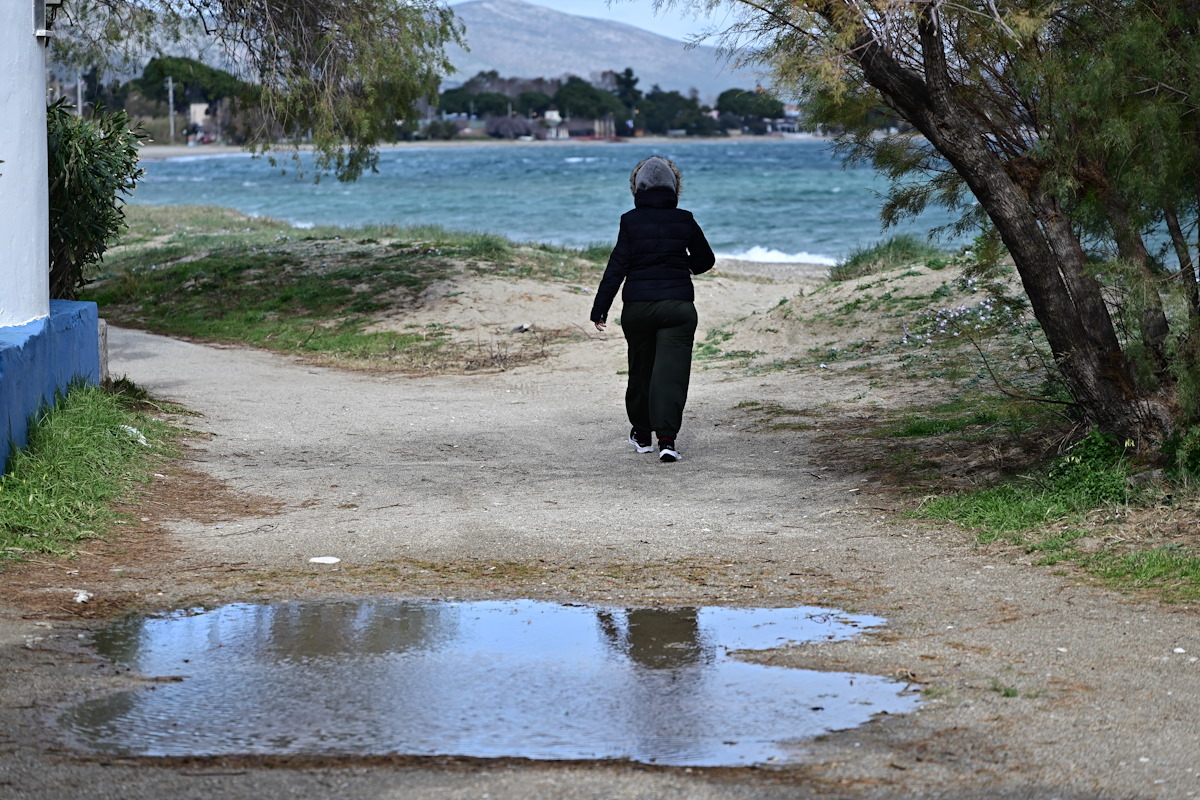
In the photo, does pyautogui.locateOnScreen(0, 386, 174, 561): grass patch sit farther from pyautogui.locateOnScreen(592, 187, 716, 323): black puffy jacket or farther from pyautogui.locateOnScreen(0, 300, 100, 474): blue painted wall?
pyautogui.locateOnScreen(592, 187, 716, 323): black puffy jacket

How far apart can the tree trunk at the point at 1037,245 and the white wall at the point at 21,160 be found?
4.59m

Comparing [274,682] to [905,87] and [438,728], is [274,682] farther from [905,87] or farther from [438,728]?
[905,87]

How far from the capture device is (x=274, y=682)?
4.29m

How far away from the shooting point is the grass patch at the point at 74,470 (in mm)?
6211

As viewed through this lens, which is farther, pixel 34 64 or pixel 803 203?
pixel 803 203

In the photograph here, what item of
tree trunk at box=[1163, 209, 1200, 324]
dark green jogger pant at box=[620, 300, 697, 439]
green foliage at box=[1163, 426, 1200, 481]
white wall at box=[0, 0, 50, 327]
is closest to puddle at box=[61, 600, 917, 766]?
green foliage at box=[1163, 426, 1200, 481]

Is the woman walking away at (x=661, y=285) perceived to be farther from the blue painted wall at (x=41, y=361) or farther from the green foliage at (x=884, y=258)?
the green foliage at (x=884, y=258)

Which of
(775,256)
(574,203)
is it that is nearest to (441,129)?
(574,203)

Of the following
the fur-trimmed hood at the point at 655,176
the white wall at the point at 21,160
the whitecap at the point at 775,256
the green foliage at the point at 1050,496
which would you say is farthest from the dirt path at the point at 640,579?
the whitecap at the point at 775,256

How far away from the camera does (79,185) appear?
9.92 metres

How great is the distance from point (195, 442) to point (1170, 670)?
6641 mm

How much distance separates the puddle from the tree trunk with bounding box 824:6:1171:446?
2.37 metres

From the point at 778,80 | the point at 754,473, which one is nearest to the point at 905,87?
the point at 778,80

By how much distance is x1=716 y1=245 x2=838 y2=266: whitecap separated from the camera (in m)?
34.3
